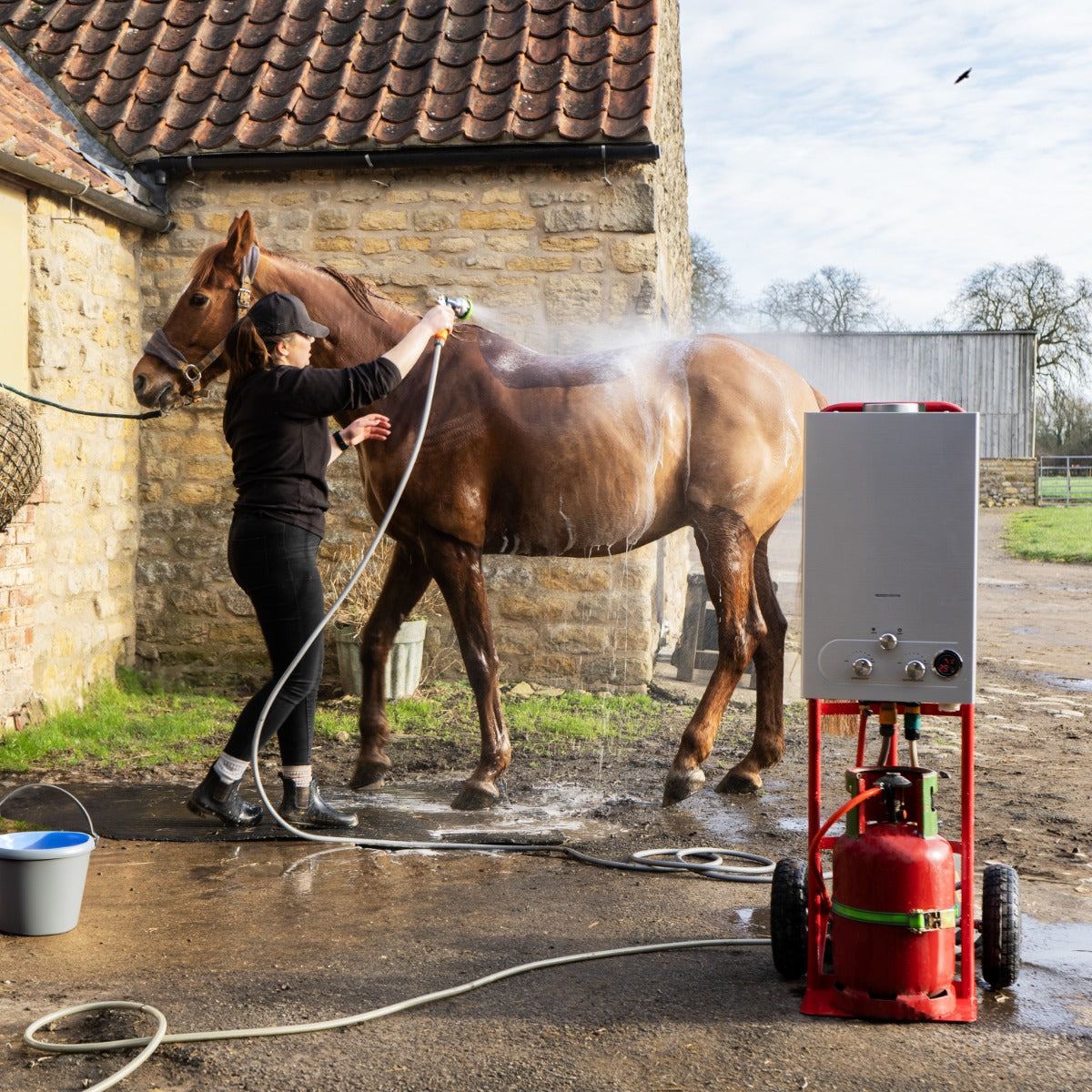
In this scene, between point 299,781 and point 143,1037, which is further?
point 299,781

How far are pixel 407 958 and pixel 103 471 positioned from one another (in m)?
5.30

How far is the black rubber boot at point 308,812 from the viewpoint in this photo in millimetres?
4988

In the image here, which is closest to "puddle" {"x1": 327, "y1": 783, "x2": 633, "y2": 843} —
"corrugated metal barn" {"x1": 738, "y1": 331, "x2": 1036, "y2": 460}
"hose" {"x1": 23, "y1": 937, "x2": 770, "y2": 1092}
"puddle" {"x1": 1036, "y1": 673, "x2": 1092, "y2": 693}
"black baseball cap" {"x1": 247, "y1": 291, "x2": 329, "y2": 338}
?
"hose" {"x1": 23, "y1": 937, "x2": 770, "y2": 1092}

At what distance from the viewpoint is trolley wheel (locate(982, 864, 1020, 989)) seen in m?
3.23

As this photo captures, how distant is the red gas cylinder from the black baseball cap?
301cm

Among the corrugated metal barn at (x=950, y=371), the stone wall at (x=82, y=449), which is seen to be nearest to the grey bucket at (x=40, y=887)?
the stone wall at (x=82, y=449)

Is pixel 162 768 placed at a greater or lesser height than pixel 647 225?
lesser

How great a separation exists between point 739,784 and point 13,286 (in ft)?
16.0

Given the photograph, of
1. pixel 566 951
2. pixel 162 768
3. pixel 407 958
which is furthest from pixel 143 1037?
pixel 162 768

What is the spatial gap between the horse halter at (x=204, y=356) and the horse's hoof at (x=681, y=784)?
9.20 feet

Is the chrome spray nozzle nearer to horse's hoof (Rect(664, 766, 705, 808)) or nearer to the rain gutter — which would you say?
horse's hoof (Rect(664, 766, 705, 808))

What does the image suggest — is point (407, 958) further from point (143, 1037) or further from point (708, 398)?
point (708, 398)

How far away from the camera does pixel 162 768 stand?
6.16 meters

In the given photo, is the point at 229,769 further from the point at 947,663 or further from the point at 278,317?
the point at 947,663
